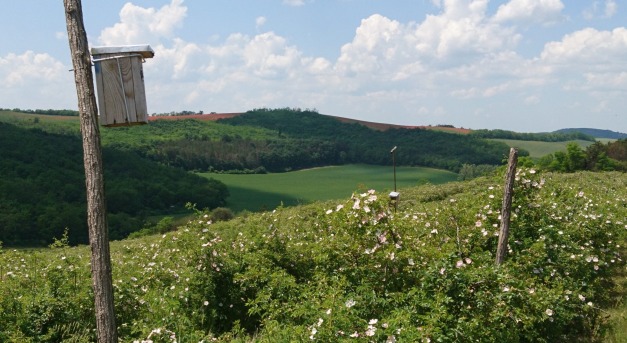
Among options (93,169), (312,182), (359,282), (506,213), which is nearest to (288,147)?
(312,182)

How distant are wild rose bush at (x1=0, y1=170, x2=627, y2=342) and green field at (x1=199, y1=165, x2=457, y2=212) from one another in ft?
195

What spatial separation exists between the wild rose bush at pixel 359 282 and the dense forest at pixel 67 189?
50446 millimetres

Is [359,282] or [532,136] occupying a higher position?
[359,282]

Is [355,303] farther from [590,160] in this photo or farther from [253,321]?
[590,160]

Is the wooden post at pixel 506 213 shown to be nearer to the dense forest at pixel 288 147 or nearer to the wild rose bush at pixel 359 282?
the wild rose bush at pixel 359 282

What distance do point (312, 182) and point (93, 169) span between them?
8136 centimetres

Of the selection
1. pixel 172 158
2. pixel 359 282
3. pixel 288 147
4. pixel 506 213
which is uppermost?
pixel 506 213

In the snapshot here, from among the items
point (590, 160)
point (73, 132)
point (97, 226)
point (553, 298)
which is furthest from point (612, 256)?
point (73, 132)

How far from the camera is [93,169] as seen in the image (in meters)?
3.99

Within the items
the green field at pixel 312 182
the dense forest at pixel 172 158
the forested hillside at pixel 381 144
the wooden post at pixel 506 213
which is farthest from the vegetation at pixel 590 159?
the wooden post at pixel 506 213

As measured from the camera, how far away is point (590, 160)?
51.4 m

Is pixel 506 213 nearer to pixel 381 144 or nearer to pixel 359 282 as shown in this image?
pixel 359 282

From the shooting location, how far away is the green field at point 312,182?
2857 inches

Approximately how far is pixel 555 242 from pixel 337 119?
129 meters
